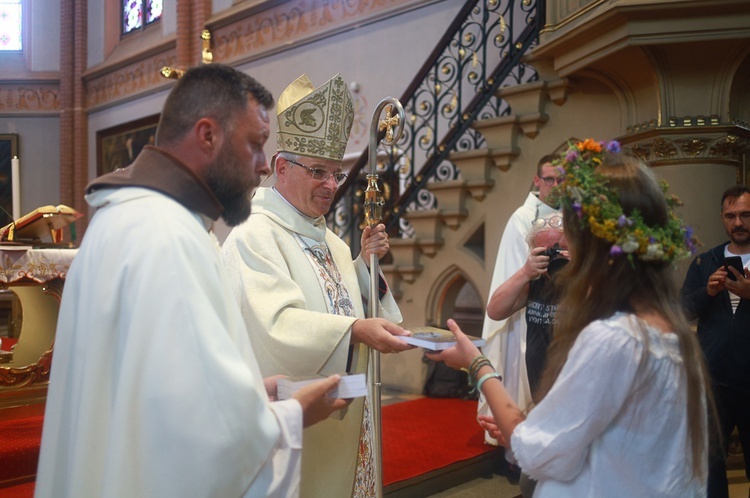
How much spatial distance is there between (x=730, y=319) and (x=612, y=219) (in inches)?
93.2

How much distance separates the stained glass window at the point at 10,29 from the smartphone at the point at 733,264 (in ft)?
46.0

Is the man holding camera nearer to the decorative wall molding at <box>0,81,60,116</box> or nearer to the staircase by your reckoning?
the staircase

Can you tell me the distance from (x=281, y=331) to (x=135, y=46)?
11400 millimetres

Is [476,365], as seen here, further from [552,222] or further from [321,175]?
[552,222]

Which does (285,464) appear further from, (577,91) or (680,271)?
(577,91)

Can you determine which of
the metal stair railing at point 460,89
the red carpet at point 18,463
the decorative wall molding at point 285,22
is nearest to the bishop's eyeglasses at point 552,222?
the red carpet at point 18,463

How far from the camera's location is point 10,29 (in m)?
13.5

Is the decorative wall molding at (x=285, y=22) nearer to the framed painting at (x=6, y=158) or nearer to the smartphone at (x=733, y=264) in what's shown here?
the smartphone at (x=733, y=264)

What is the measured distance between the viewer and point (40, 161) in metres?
13.3

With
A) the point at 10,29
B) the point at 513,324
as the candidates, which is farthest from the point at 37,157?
the point at 513,324

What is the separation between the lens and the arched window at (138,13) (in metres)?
12.0

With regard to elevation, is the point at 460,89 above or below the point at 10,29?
below

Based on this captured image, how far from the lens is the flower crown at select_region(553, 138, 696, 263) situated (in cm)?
148

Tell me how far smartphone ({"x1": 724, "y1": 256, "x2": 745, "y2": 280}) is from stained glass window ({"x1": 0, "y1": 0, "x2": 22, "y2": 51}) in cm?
1402
